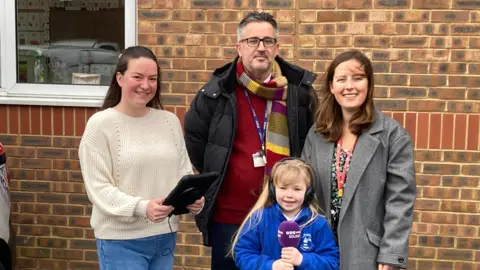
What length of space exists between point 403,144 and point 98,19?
324 centimetres

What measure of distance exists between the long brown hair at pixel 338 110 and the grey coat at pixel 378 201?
0.06 meters

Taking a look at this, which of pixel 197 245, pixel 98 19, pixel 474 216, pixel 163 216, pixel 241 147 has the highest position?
pixel 98 19

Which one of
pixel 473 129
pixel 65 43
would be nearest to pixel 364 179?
pixel 473 129

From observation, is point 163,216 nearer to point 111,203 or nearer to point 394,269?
point 111,203

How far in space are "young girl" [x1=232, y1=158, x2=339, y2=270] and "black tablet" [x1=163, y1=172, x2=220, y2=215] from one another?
0.27 metres

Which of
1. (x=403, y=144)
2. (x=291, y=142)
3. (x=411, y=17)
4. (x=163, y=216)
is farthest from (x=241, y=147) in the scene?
(x=411, y=17)

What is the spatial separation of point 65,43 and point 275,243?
10.7 feet

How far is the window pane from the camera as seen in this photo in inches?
215

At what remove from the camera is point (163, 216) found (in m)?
3.10

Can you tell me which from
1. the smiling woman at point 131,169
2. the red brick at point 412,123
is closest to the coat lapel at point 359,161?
the smiling woman at point 131,169

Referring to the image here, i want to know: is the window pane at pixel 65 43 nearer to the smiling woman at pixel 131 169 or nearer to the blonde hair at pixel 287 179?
the smiling woman at pixel 131 169

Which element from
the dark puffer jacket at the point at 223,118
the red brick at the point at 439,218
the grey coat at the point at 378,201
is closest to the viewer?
the grey coat at the point at 378,201

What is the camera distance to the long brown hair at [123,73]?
3217 mm

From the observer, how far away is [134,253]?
126 inches
